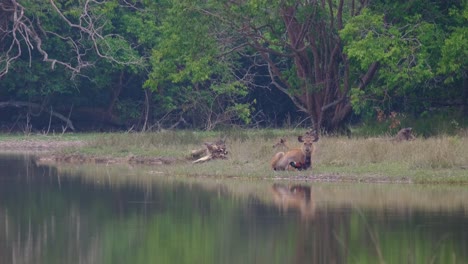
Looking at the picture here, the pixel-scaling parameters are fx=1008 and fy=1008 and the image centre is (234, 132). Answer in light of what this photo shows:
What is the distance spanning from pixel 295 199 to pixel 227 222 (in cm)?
297

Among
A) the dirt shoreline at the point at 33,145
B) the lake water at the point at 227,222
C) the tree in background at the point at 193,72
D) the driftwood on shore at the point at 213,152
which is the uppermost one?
the tree in background at the point at 193,72

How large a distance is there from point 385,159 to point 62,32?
23703mm

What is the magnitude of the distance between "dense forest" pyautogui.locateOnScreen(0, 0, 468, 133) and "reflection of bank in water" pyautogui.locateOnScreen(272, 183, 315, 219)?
10060mm

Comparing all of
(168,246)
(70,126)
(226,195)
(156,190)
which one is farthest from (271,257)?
(70,126)

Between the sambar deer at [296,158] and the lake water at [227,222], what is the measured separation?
134cm

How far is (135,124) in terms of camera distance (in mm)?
47000

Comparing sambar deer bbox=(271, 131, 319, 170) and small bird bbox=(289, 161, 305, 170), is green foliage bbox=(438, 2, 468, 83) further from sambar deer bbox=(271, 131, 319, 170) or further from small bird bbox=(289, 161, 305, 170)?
small bird bbox=(289, 161, 305, 170)

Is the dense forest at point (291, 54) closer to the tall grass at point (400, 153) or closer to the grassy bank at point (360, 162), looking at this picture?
the grassy bank at point (360, 162)

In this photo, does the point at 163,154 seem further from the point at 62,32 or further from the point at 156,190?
the point at 62,32

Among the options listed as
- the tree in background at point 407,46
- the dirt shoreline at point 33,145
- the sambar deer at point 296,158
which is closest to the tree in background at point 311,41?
the tree in background at point 407,46

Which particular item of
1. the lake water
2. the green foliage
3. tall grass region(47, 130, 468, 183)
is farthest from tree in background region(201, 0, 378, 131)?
the lake water

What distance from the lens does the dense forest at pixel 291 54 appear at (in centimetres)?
3086

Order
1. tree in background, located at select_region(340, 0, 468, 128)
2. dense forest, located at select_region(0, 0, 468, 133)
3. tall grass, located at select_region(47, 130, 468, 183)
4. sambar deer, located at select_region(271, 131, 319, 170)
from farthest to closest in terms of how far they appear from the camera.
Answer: dense forest, located at select_region(0, 0, 468, 133), tree in background, located at select_region(340, 0, 468, 128), sambar deer, located at select_region(271, 131, 319, 170), tall grass, located at select_region(47, 130, 468, 183)

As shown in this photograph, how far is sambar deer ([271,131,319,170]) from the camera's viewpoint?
23.2 metres
